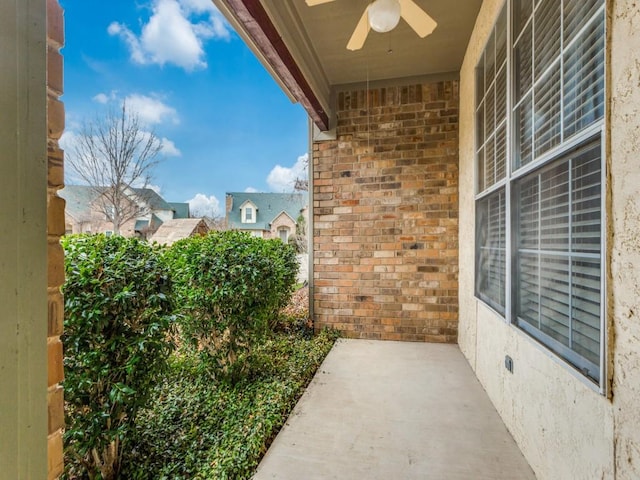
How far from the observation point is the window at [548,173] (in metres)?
1.25

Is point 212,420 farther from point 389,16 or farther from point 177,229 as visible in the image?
point 177,229

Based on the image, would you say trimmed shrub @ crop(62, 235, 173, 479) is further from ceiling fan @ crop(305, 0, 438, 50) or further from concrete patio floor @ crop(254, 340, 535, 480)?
ceiling fan @ crop(305, 0, 438, 50)

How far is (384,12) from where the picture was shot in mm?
2033

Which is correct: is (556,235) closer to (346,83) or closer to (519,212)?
(519,212)

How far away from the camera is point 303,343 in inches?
143

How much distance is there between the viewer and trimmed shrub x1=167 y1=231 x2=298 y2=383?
2.47m

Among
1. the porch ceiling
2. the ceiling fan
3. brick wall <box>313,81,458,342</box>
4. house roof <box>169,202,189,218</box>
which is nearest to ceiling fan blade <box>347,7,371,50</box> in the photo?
the ceiling fan

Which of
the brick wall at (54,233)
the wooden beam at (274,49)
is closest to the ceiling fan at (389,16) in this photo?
the wooden beam at (274,49)

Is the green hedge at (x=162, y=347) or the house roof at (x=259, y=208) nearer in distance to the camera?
the green hedge at (x=162, y=347)

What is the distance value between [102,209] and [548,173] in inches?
331

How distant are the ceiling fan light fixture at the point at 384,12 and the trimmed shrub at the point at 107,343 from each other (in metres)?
2.17

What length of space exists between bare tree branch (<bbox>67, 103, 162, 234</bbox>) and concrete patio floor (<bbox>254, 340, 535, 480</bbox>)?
6.86 meters

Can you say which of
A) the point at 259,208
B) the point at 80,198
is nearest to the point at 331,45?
the point at 80,198

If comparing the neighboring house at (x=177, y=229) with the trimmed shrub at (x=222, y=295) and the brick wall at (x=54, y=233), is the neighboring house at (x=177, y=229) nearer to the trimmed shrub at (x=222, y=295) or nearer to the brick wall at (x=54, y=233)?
the trimmed shrub at (x=222, y=295)
